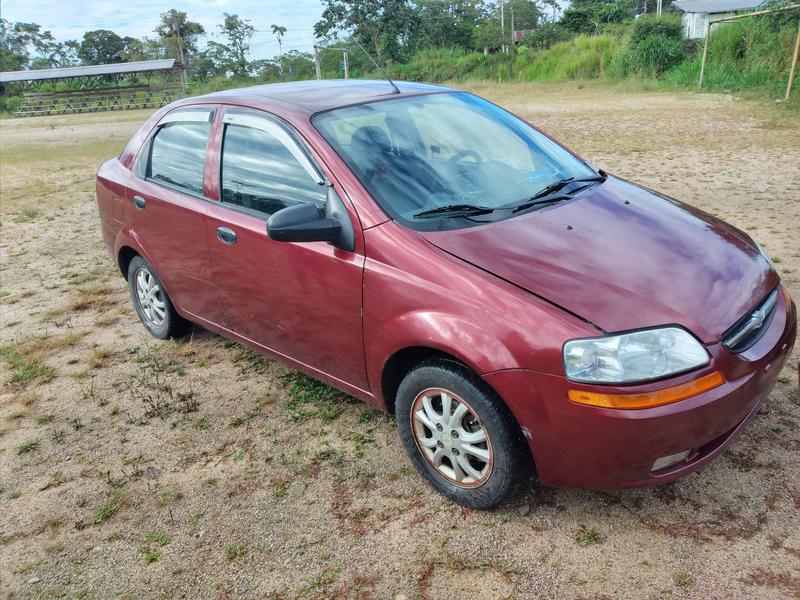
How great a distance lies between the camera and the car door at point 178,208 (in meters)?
3.73

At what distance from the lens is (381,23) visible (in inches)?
1949

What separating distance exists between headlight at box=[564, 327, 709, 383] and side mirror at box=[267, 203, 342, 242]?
3.69 ft

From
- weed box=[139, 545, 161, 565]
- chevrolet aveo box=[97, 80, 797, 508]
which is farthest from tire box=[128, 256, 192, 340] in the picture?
weed box=[139, 545, 161, 565]

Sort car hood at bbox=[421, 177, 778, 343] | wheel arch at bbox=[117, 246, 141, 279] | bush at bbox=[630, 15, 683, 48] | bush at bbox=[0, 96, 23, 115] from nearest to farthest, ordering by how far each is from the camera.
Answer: car hood at bbox=[421, 177, 778, 343], wheel arch at bbox=[117, 246, 141, 279], bush at bbox=[630, 15, 683, 48], bush at bbox=[0, 96, 23, 115]

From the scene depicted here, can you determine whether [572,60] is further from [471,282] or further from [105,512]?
[105,512]

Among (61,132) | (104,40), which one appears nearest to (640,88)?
(61,132)

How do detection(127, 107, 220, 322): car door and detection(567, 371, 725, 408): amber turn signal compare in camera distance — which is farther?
detection(127, 107, 220, 322): car door

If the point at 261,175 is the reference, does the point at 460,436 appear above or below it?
below

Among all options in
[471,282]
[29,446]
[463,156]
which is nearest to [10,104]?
[29,446]

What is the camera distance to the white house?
33344mm

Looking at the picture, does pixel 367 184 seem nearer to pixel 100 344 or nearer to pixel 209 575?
pixel 209 575

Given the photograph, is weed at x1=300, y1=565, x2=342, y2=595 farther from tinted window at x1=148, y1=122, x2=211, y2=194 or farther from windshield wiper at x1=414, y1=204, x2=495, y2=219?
tinted window at x1=148, y1=122, x2=211, y2=194

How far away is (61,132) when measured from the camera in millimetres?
24797

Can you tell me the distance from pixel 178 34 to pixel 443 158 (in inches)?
3005
